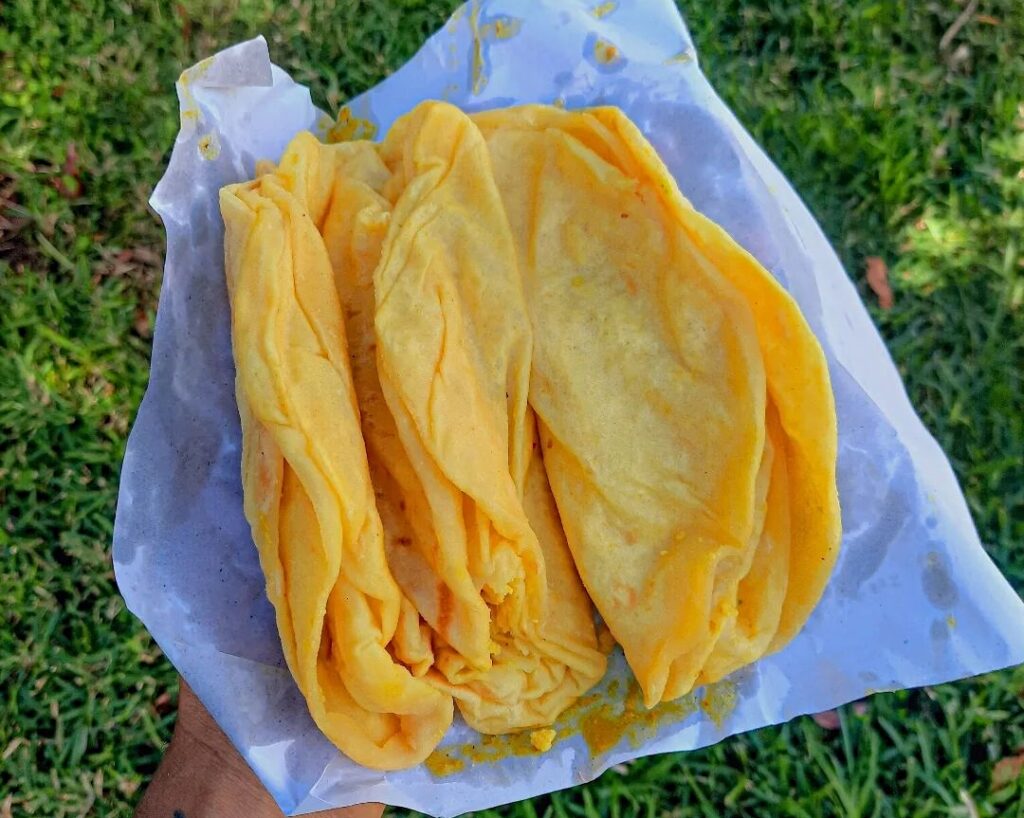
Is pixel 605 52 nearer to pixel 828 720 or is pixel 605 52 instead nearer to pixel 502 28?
pixel 502 28

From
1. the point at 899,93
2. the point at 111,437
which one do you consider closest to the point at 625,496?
the point at 111,437

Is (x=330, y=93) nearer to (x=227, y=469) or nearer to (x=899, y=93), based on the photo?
(x=227, y=469)

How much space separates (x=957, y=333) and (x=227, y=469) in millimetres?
2436

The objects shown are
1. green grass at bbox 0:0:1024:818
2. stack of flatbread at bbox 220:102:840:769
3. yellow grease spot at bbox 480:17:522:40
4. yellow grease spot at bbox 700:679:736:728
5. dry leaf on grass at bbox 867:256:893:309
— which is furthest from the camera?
dry leaf on grass at bbox 867:256:893:309

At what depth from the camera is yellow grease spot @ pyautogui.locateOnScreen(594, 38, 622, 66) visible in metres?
2.28

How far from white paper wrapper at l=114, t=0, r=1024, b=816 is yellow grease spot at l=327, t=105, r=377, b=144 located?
0.32 meters

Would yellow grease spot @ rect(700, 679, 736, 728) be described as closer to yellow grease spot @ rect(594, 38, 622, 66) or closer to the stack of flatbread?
the stack of flatbread

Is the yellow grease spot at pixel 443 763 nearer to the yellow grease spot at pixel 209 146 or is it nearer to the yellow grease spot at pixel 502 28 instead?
the yellow grease spot at pixel 209 146

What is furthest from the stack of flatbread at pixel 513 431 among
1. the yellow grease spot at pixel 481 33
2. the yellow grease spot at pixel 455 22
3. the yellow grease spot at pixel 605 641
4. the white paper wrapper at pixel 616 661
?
the yellow grease spot at pixel 455 22

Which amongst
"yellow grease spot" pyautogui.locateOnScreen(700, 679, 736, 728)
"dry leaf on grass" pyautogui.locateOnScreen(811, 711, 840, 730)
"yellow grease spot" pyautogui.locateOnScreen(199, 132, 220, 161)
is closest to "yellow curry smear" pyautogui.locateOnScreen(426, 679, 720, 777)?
"yellow grease spot" pyautogui.locateOnScreen(700, 679, 736, 728)

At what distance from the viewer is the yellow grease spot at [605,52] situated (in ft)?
7.47

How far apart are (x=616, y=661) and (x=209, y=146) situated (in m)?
1.57

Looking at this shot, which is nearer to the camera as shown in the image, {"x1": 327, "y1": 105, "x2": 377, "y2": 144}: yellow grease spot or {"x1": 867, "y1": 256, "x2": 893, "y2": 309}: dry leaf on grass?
{"x1": 327, "y1": 105, "x2": 377, "y2": 144}: yellow grease spot

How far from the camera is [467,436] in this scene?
1.84 m
